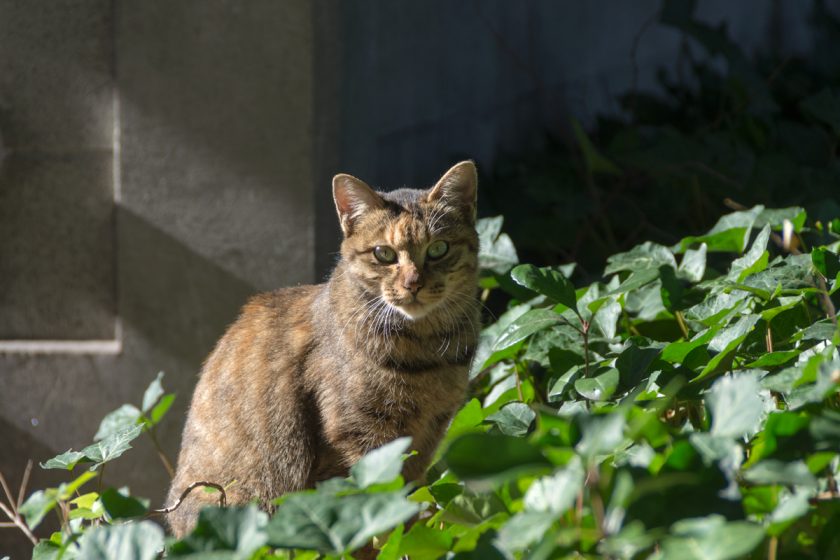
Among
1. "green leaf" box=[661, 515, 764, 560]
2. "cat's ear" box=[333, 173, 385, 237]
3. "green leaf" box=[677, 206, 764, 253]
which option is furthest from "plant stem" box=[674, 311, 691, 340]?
"green leaf" box=[661, 515, 764, 560]

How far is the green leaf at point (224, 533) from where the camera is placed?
4.54 ft

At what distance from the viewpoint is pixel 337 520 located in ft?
4.56

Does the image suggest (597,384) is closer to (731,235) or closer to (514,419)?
(514,419)

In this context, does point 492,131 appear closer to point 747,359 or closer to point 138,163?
point 138,163

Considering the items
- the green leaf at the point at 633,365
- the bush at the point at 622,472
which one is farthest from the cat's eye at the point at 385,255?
the green leaf at the point at 633,365

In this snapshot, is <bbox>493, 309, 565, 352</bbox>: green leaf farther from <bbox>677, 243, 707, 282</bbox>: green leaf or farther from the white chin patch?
<bbox>677, 243, 707, 282</bbox>: green leaf

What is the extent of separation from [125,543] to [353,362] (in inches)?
53.3

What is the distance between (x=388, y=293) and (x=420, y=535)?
3.67 feet

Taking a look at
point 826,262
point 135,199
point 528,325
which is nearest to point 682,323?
point 826,262

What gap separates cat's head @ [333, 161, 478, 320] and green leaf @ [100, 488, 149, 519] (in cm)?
Result: 115

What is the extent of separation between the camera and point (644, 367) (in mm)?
2256

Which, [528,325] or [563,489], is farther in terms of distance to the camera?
[528,325]

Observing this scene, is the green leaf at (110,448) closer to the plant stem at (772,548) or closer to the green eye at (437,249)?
the green eye at (437,249)

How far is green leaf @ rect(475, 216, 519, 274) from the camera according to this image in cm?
330
